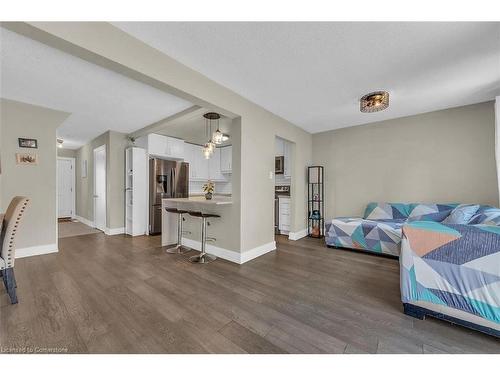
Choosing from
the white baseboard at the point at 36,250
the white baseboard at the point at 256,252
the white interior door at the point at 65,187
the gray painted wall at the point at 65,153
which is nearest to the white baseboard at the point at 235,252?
the white baseboard at the point at 256,252

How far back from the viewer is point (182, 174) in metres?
5.02

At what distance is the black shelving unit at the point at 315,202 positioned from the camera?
4430 mm

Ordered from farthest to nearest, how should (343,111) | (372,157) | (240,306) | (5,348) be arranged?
(372,157), (343,111), (240,306), (5,348)

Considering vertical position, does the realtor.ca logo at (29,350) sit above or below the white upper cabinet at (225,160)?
below

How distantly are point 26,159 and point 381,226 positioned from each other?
Answer: 5.65 m

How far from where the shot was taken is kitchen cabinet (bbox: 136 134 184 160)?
4.47 m

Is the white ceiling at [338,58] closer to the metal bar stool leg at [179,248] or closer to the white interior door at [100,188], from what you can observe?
the metal bar stool leg at [179,248]

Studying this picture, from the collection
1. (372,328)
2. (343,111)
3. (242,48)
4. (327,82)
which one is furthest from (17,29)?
(343,111)

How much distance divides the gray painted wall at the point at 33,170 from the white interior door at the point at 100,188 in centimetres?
142

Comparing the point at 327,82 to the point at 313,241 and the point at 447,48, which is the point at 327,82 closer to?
the point at 447,48

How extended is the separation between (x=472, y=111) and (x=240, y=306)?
14.3 feet

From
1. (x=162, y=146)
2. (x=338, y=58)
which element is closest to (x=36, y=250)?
(x=162, y=146)

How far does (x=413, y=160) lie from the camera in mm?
3609

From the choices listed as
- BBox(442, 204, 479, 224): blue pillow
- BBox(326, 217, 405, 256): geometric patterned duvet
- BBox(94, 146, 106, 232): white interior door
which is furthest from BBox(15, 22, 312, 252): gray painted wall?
BBox(94, 146, 106, 232): white interior door
